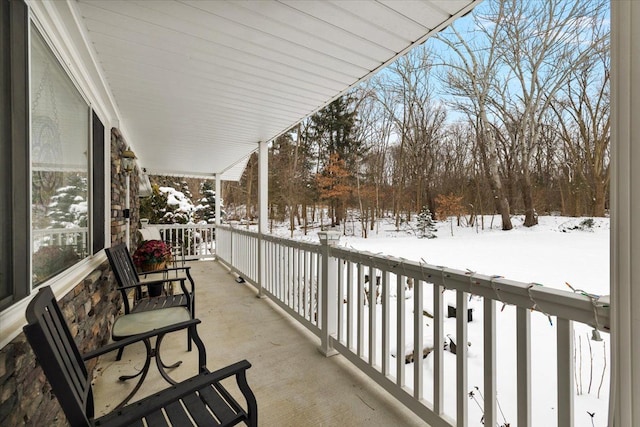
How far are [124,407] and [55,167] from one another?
4.90ft

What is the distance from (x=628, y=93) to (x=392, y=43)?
161 centimetres

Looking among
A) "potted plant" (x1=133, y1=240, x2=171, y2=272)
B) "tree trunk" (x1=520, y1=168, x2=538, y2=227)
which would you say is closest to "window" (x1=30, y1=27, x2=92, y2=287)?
"potted plant" (x1=133, y1=240, x2=171, y2=272)

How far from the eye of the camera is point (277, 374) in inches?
89.4

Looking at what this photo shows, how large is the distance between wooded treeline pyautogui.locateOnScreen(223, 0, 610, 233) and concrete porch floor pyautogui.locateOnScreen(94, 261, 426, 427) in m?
3.48

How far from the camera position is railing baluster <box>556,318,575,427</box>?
1.06m

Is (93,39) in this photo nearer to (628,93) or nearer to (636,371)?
(628,93)

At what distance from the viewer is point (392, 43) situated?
2.05 m

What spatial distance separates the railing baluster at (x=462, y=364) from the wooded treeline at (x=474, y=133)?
3064 mm

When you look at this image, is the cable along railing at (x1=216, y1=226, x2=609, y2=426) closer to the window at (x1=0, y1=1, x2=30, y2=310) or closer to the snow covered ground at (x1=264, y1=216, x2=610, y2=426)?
the snow covered ground at (x1=264, y1=216, x2=610, y2=426)

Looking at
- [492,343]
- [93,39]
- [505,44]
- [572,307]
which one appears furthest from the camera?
[505,44]

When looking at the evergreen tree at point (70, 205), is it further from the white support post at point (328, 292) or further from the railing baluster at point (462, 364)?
the railing baluster at point (462, 364)

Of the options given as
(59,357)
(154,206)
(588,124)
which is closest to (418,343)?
(59,357)

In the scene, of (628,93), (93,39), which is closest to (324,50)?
(93,39)

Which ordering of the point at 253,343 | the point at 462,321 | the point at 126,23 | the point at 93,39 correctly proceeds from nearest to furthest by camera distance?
the point at 462,321 < the point at 126,23 < the point at 93,39 < the point at 253,343
